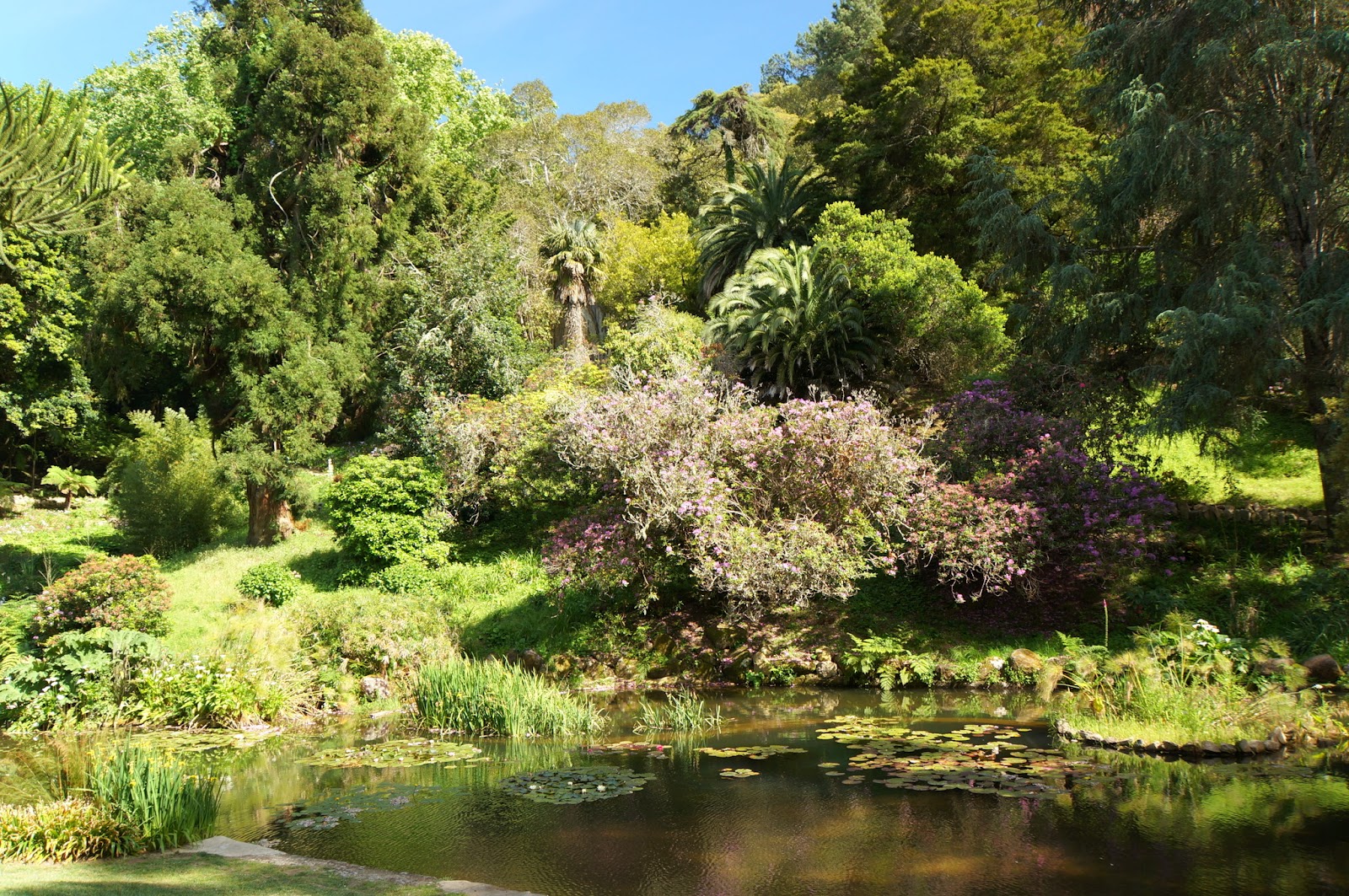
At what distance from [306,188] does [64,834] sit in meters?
16.0

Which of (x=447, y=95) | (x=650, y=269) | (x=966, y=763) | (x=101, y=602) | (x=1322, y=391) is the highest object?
(x=447, y=95)

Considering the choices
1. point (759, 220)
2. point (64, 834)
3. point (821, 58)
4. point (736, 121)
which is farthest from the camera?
point (821, 58)

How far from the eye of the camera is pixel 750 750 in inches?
396

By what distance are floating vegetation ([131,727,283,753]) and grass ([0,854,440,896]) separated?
15.6 feet

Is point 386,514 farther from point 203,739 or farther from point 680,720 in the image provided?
point 680,720

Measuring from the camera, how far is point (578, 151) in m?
40.3

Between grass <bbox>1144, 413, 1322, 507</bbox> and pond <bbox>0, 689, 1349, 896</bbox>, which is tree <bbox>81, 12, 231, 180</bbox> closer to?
pond <bbox>0, 689, 1349, 896</bbox>

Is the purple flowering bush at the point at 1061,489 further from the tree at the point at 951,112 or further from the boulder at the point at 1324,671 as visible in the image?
the tree at the point at 951,112

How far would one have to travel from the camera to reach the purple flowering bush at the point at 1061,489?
1379 cm

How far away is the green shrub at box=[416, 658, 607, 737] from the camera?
11.3 metres

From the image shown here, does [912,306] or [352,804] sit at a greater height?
[912,306]

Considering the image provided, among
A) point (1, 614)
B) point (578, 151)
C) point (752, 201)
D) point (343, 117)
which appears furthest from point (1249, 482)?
point (578, 151)

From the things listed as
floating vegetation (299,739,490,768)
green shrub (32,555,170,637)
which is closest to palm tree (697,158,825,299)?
green shrub (32,555,170,637)

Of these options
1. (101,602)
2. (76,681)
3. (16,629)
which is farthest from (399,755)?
(16,629)
